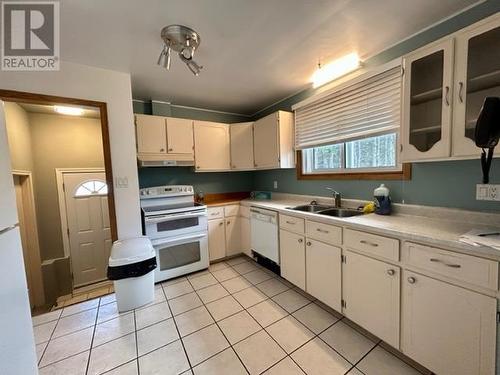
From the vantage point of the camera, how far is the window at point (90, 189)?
3.31m

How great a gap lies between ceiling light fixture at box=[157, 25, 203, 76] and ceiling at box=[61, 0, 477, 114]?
1.6 inches

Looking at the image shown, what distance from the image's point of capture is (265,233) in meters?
2.63

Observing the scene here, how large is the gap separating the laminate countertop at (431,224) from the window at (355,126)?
0.41 metres

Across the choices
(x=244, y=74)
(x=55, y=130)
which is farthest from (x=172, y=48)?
(x=55, y=130)

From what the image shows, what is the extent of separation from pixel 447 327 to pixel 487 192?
2.91ft

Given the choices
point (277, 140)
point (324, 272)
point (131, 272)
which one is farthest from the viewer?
point (277, 140)

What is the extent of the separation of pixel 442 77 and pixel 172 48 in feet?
6.59

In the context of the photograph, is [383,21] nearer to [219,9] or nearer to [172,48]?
[219,9]

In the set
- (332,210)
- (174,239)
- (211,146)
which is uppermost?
(211,146)

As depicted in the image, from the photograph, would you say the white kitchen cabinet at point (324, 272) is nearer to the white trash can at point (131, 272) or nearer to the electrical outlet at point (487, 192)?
the electrical outlet at point (487, 192)

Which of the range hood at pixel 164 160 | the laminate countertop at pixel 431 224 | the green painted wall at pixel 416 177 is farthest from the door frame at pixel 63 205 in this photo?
the laminate countertop at pixel 431 224

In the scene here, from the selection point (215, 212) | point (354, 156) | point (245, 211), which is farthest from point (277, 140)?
point (215, 212)

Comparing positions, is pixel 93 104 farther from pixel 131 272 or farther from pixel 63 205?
pixel 63 205

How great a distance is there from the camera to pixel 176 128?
114 inches
